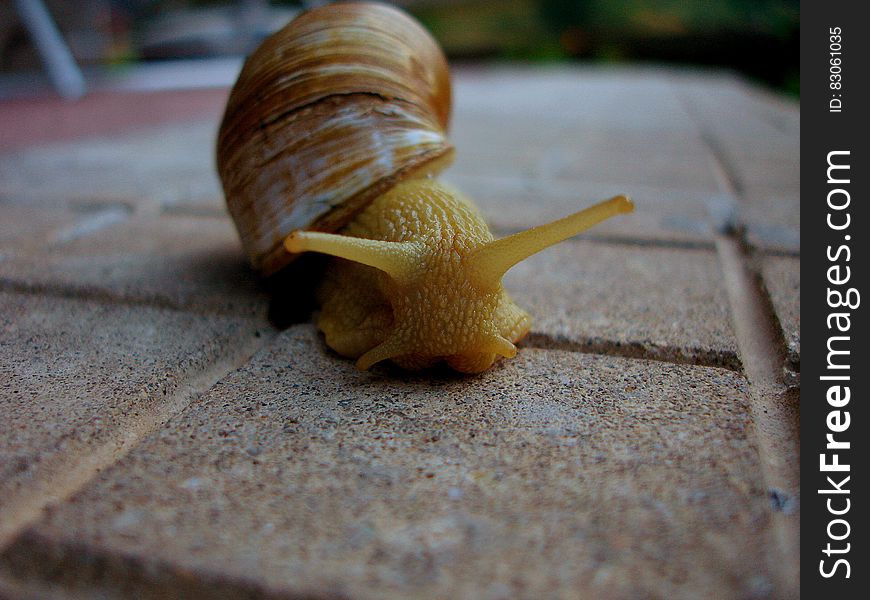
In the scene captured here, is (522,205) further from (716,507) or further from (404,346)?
(716,507)

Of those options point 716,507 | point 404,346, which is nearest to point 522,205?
point 404,346

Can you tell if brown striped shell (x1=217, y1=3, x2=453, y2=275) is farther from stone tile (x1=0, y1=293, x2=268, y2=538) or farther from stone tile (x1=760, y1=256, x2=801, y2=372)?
stone tile (x1=760, y1=256, x2=801, y2=372)

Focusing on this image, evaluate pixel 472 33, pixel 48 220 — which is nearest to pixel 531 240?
pixel 48 220

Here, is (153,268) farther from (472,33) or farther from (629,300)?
(472,33)

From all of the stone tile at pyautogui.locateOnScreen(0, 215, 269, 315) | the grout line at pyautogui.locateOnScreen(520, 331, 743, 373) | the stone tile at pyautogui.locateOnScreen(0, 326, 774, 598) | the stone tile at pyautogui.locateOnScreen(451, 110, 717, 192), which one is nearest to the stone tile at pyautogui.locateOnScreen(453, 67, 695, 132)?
the stone tile at pyautogui.locateOnScreen(451, 110, 717, 192)

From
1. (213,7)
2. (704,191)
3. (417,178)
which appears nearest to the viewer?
(417,178)
